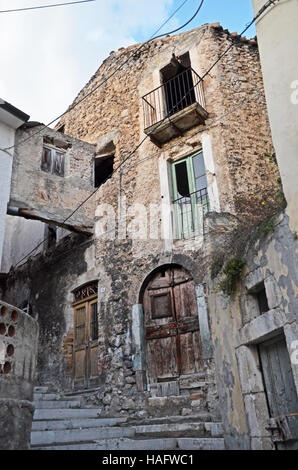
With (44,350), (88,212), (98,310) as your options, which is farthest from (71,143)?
(44,350)

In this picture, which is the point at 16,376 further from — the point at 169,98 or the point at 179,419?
the point at 169,98

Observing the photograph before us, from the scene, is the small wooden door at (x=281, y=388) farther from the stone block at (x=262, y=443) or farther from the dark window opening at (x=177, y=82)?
the dark window opening at (x=177, y=82)

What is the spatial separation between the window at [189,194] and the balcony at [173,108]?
774mm

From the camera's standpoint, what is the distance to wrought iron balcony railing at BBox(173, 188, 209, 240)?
9531mm

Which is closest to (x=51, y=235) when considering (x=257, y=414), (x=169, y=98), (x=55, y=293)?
(x=55, y=293)

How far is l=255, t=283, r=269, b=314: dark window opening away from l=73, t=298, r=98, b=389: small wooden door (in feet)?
19.4

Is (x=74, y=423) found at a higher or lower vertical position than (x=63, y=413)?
lower

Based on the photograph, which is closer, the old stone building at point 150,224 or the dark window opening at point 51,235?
the old stone building at point 150,224

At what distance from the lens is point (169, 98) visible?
11414 mm


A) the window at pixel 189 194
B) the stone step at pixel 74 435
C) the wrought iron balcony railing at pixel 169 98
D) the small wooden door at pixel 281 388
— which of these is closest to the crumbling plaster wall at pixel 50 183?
the wrought iron balcony railing at pixel 169 98

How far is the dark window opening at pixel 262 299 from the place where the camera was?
5.00 m

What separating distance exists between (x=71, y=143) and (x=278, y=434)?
981 centimetres

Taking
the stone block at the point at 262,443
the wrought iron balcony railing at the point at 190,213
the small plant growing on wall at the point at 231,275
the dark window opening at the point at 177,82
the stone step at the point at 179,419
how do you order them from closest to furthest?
the stone block at the point at 262,443 → the small plant growing on wall at the point at 231,275 → the stone step at the point at 179,419 → the wrought iron balcony railing at the point at 190,213 → the dark window opening at the point at 177,82

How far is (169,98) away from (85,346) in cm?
691
